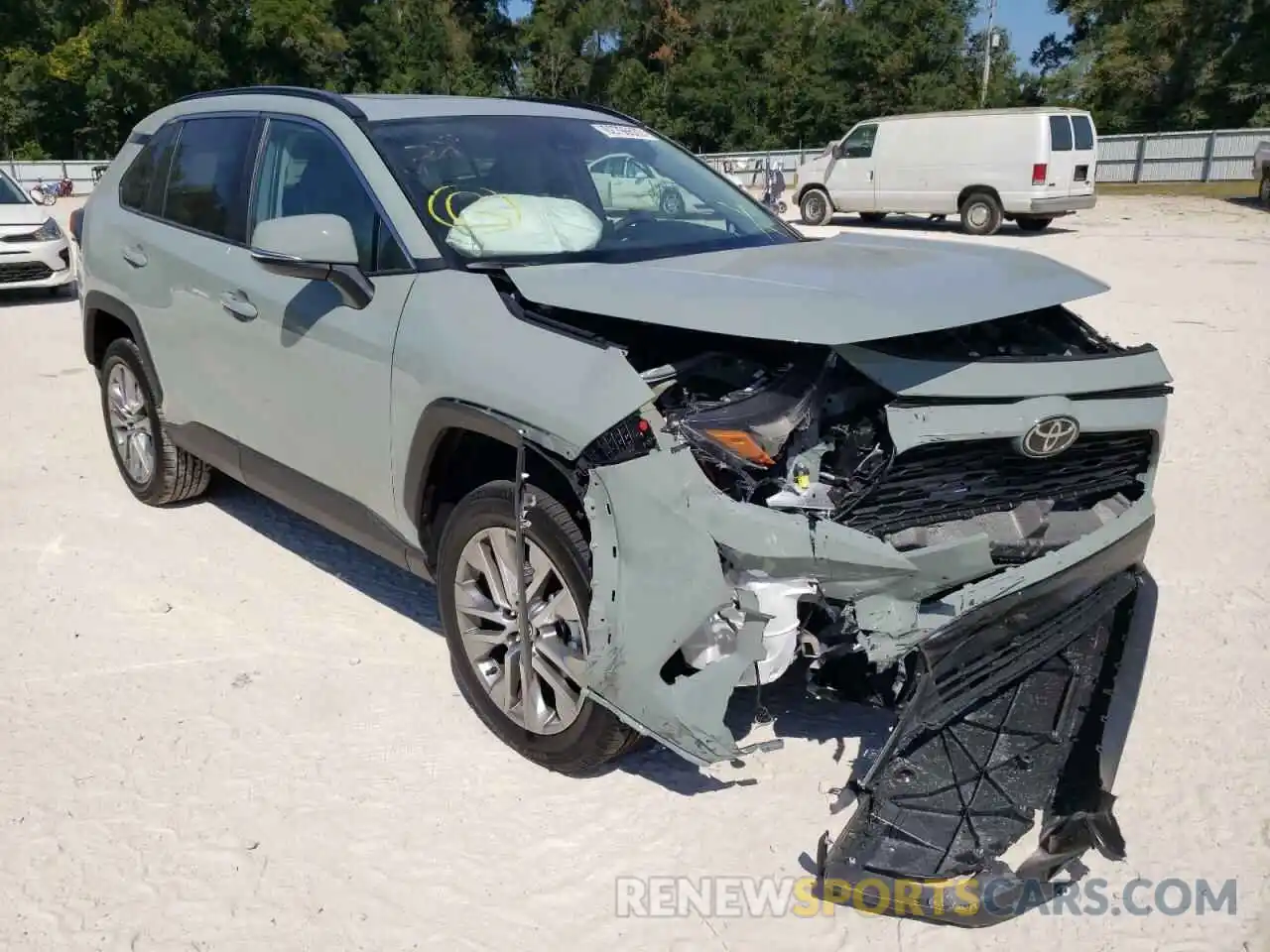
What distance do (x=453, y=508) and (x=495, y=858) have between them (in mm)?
1052

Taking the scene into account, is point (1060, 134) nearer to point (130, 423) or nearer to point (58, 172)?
point (130, 423)

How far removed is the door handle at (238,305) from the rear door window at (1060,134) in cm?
1785

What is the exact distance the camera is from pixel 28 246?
38.6 feet

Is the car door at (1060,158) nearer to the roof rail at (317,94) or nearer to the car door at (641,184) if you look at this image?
the car door at (641,184)

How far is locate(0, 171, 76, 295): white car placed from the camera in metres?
11.7

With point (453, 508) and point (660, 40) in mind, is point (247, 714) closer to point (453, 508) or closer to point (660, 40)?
point (453, 508)

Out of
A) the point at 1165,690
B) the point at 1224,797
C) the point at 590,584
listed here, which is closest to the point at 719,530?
the point at 590,584

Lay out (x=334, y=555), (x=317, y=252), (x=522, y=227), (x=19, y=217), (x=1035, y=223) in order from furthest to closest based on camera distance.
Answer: (x=1035, y=223), (x=19, y=217), (x=334, y=555), (x=522, y=227), (x=317, y=252)

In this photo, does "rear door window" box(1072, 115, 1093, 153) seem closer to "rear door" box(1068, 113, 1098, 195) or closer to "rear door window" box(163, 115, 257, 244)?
"rear door" box(1068, 113, 1098, 195)

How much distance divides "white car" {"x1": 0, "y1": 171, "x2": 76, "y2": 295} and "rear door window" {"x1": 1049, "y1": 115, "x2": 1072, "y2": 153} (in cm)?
1561

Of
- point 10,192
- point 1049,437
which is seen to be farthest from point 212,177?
point 10,192

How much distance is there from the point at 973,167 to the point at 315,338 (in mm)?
18239

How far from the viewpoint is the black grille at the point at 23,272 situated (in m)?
11.8

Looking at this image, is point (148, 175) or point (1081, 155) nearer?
point (148, 175)
